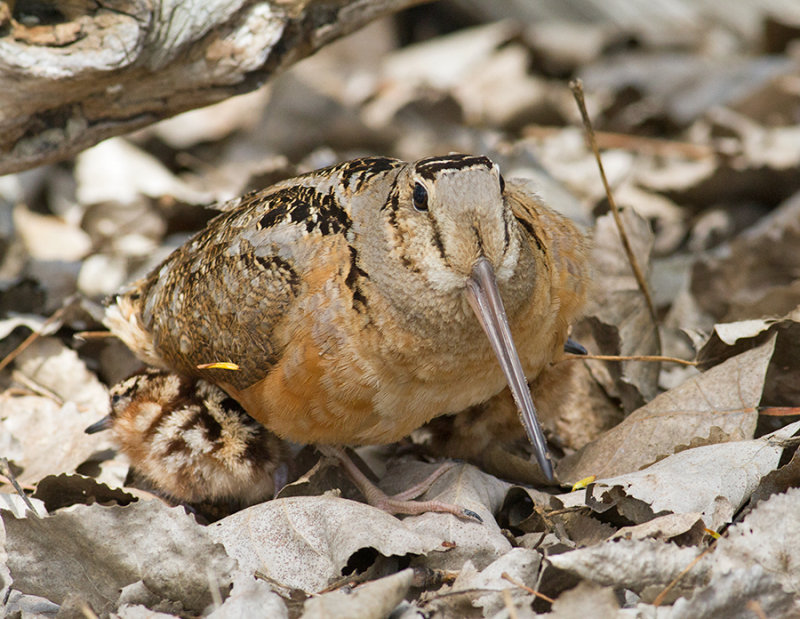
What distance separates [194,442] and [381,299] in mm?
994

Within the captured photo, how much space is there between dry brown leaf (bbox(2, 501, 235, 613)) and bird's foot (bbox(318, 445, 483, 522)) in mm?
745

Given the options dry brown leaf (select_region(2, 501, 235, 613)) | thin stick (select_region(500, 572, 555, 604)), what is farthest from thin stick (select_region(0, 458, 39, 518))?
thin stick (select_region(500, 572, 555, 604))

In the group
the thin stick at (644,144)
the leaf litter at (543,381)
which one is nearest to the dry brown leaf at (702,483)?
the leaf litter at (543,381)

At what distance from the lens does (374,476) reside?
370 cm

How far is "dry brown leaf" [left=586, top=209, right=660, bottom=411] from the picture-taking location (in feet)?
12.4

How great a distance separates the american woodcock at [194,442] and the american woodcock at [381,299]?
0.43ft

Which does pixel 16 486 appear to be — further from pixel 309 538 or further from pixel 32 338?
pixel 32 338

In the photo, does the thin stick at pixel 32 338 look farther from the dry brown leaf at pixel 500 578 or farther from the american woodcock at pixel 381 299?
the dry brown leaf at pixel 500 578

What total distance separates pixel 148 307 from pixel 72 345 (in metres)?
0.74

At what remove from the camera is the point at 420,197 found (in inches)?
114

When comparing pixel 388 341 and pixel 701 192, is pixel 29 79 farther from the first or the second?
pixel 701 192

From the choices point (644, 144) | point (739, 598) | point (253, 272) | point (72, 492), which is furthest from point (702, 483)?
point (644, 144)

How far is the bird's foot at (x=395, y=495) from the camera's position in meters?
3.29

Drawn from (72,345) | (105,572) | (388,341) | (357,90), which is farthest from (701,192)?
(105,572)
